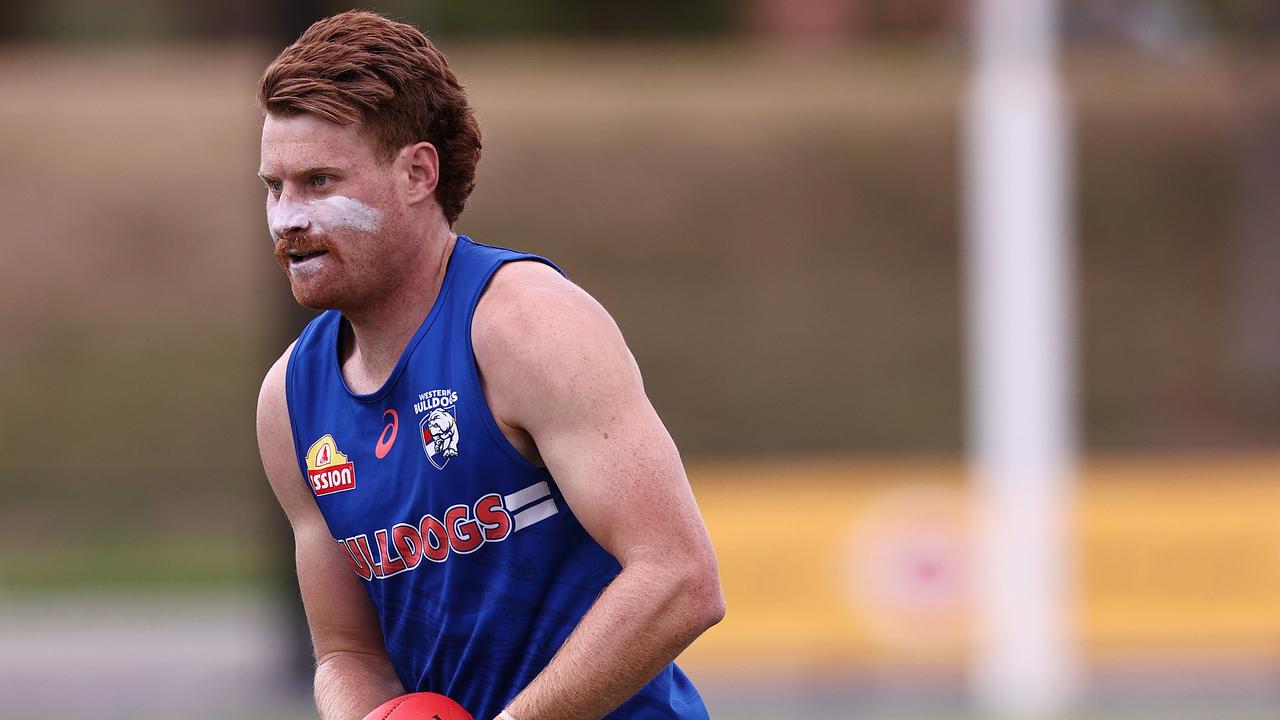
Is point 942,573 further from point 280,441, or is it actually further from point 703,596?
point 703,596

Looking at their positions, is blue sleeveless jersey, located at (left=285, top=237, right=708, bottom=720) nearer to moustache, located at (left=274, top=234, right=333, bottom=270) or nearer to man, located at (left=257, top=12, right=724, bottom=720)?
man, located at (left=257, top=12, right=724, bottom=720)

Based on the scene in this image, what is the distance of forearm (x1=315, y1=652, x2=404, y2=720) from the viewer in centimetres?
353

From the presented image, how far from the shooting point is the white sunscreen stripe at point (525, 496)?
10.3ft

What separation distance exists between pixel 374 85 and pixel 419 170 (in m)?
0.19

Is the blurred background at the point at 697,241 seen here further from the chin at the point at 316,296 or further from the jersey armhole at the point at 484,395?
the jersey armhole at the point at 484,395

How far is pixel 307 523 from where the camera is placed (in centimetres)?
359

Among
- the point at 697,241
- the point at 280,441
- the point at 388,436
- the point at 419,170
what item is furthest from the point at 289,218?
the point at 697,241

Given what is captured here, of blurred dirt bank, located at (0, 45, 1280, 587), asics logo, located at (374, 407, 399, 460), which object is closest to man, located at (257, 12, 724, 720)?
asics logo, located at (374, 407, 399, 460)

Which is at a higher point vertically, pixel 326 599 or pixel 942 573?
pixel 326 599

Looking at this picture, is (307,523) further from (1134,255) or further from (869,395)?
(1134,255)

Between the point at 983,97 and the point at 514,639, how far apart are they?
9.62 m

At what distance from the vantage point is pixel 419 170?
3254 mm

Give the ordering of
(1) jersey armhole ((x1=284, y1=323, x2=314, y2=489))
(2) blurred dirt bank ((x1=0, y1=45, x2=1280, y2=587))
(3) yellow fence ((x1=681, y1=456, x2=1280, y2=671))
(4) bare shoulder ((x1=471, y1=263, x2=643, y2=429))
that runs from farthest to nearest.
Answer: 1. (2) blurred dirt bank ((x1=0, y1=45, x2=1280, y2=587))
2. (3) yellow fence ((x1=681, y1=456, x2=1280, y2=671))
3. (1) jersey armhole ((x1=284, y1=323, x2=314, y2=489))
4. (4) bare shoulder ((x1=471, y1=263, x2=643, y2=429))

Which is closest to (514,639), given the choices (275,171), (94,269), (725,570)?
(275,171)
